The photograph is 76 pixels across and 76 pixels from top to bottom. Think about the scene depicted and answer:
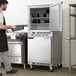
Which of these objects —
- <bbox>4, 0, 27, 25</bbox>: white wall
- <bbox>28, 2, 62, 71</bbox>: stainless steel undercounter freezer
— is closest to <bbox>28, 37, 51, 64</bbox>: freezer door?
<bbox>28, 2, 62, 71</bbox>: stainless steel undercounter freezer

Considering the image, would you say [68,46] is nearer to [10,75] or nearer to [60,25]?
[60,25]

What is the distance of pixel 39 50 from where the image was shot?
4.75 meters

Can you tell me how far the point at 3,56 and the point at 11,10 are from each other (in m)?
1.83

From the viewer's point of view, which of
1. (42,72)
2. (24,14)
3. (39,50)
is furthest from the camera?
(24,14)

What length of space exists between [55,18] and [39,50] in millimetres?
855

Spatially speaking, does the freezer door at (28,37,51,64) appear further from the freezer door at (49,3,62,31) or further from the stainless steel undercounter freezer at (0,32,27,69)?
the freezer door at (49,3,62,31)

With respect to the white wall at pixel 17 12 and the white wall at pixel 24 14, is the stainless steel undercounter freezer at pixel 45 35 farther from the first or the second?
the white wall at pixel 17 12

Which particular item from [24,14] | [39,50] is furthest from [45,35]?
[24,14]

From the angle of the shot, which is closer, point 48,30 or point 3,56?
point 3,56

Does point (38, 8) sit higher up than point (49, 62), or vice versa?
point (38, 8)

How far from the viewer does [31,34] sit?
4.87 meters

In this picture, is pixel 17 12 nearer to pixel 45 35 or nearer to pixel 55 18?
pixel 55 18

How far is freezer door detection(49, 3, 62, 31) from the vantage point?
4.84 metres

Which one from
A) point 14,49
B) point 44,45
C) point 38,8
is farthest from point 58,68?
point 38,8
